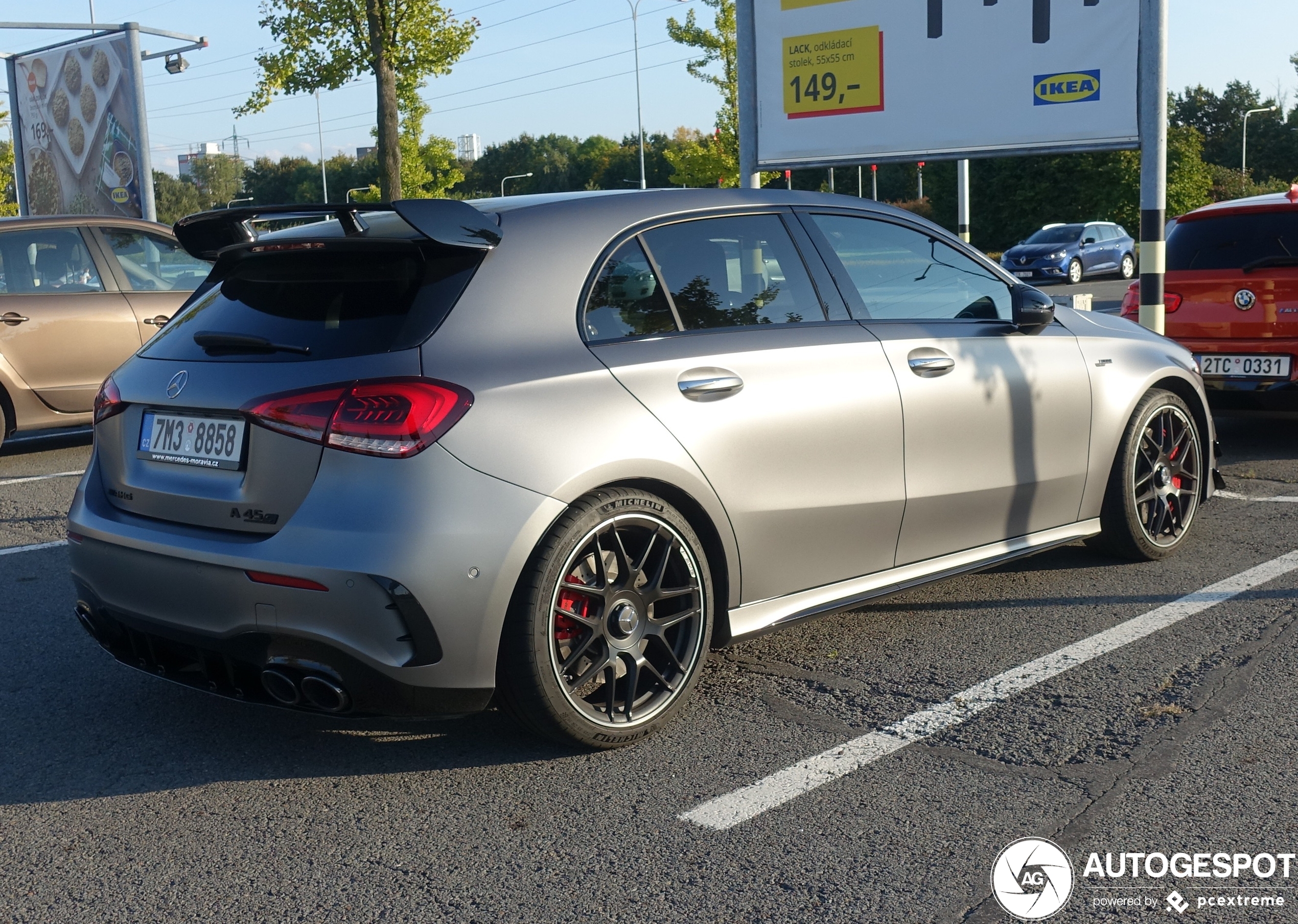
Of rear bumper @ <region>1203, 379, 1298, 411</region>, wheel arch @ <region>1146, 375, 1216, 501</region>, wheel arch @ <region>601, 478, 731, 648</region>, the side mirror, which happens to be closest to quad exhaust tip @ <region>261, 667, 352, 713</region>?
wheel arch @ <region>601, 478, 731, 648</region>

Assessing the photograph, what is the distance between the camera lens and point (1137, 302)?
29.5 ft

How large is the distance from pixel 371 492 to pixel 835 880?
141cm

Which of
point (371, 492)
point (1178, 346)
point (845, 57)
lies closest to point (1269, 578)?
point (1178, 346)

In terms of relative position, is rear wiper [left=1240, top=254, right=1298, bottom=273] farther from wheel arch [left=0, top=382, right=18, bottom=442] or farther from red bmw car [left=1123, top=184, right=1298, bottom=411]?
wheel arch [left=0, top=382, right=18, bottom=442]

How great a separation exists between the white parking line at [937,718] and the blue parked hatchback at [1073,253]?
1066 inches

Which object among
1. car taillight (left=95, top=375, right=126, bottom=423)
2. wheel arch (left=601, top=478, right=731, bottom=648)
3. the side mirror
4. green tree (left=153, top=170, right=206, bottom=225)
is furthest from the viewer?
green tree (left=153, top=170, right=206, bottom=225)

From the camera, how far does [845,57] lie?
11.8 metres

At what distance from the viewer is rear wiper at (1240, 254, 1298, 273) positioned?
25.0 feet

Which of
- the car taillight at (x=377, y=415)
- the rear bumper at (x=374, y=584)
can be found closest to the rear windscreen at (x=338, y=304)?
the car taillight at (x=377, y=415)

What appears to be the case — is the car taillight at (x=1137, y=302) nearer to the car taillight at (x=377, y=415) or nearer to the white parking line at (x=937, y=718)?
the white parking line at (x=937, y=718)

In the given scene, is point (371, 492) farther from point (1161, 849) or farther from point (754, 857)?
point (1161, 849)

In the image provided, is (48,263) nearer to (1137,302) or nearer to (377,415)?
(377,415)

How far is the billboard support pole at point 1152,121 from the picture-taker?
9.46 meters

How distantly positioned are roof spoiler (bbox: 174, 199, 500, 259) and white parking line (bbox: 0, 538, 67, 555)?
279 cm
